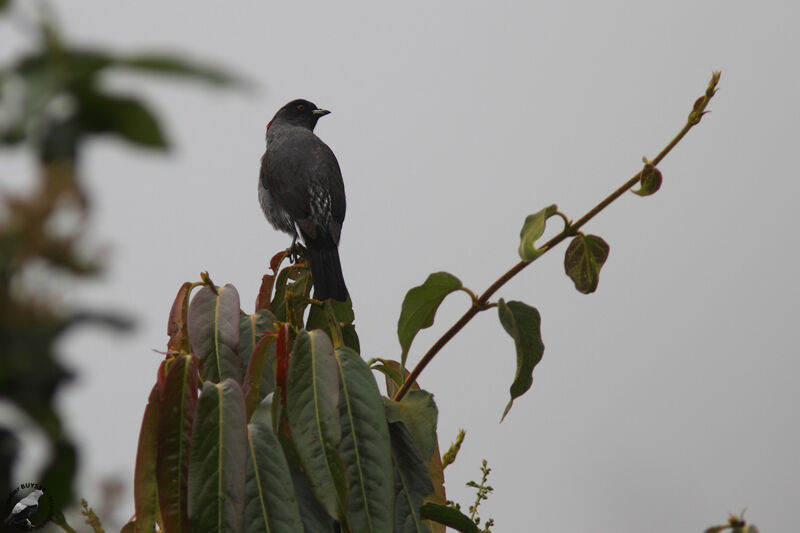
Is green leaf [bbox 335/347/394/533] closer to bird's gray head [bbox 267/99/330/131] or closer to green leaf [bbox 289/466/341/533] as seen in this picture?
green leaf [bbox 289/466/341/533]

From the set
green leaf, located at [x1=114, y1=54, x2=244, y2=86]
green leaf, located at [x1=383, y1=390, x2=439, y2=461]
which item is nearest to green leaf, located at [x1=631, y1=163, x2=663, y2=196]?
green leaf, located at [x1=383, y1=390, x2=439, y2=461]

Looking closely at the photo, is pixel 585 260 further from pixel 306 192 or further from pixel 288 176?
pixel 288 176

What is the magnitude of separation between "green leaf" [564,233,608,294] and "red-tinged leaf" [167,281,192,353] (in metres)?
0.89

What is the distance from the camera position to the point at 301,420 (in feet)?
5.42

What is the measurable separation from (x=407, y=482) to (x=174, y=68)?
5.31 ft

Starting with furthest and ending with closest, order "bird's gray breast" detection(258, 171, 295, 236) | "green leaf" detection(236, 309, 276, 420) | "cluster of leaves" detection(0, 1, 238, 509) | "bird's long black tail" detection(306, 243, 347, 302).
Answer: "bird's gray breast" detection(258, 171, 295, 236), "bird's long black tail" detection(306, 243, 347, 302), "green leaf" detection(236, 309, 276, 420), "cluster of leaves" detection(0, 1, 238, 509)

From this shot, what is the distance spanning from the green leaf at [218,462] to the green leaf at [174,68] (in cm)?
124

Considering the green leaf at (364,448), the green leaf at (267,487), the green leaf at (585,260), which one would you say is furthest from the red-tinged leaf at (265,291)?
the green leaf at (585,260)

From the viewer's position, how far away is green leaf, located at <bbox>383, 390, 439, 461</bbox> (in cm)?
177

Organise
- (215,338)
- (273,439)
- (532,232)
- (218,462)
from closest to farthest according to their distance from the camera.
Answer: (218,462)
(273,439)
(532,232)
(215,338)

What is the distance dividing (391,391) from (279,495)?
2.45 ft

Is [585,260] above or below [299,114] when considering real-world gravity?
below

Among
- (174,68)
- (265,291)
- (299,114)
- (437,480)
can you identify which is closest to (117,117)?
(174,68)

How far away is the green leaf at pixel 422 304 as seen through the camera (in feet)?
6.46
